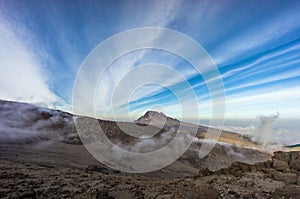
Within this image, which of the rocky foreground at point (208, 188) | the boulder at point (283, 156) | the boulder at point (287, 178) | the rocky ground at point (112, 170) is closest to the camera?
Result: the rocky foreground at point (208, 188)

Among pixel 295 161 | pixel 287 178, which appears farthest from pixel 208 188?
pixel 295 161

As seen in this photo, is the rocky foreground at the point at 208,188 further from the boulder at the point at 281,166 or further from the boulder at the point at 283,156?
the boulder at the point at 283,156

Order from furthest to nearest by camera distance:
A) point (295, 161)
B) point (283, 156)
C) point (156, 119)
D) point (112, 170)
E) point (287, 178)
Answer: point (156, 119) → point (112, 170) → point (283, 156) → point (295, 161) → point (287, 178)

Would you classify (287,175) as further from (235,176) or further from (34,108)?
(34,108)

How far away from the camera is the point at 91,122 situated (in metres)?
81.0

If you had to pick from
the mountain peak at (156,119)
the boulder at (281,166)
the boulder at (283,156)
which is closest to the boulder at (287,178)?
the boulder at (281,166)

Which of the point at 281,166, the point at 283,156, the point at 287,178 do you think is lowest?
the point at 287,178

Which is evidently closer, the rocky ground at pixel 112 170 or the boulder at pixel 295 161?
the rocky ground at pixel 112 170

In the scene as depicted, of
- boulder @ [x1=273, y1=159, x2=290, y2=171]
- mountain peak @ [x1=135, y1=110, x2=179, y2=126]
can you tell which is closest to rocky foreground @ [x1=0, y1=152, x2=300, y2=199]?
boulder @ [x1=273, y1=159, x2=290, y2=171]

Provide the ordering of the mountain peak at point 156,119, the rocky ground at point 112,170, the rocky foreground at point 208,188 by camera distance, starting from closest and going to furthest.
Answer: the rocky foreground at point 208,188 → the rocky ground at point 112,170 → the mountain peak at point 156,119

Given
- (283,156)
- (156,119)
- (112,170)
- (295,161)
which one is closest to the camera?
(295,161)

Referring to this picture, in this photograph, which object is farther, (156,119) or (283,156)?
(156,119)

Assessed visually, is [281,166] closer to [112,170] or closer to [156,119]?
[112,170]

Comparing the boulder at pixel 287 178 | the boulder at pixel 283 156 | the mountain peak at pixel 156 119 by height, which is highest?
the mountain peak at pixel 156 119
